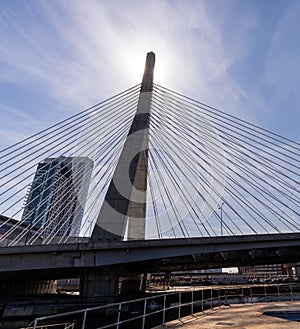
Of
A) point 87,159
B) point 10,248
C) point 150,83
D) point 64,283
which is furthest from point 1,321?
point 64,283

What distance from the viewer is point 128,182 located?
27.9 m

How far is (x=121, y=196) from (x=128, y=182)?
1.49 meters

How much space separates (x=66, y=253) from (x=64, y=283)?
6113 centimetres

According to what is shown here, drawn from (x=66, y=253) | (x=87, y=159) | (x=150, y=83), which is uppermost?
(x=150, y=83)

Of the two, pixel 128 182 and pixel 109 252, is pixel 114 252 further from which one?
pixel 128 182

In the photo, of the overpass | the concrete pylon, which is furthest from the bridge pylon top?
the overpass

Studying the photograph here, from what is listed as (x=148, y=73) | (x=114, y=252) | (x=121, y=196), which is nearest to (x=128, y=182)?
(x=121, y=196)

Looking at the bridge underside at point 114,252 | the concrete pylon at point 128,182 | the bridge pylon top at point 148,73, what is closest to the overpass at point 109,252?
the bridge underside at point 114,252

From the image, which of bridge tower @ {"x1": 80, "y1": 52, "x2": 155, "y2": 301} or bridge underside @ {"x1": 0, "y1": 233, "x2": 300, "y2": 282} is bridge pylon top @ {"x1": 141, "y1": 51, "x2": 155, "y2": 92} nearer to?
bridge tower @ {"x1": 80, "y1": 52, "x2": 155, "y2": 301}

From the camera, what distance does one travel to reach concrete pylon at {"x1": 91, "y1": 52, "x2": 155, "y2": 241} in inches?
1052

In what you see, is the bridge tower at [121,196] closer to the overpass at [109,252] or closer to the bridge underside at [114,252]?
the overpass at [109,252]

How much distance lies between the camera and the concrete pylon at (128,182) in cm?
2672

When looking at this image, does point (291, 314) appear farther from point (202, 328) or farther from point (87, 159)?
point (87, 159)

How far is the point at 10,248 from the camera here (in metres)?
25.8
